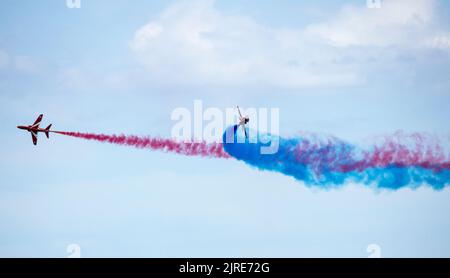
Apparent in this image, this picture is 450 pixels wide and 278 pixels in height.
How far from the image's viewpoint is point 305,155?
103875mm

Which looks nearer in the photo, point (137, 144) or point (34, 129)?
point (137, 144)

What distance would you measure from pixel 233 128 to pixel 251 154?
4724 millimetres
